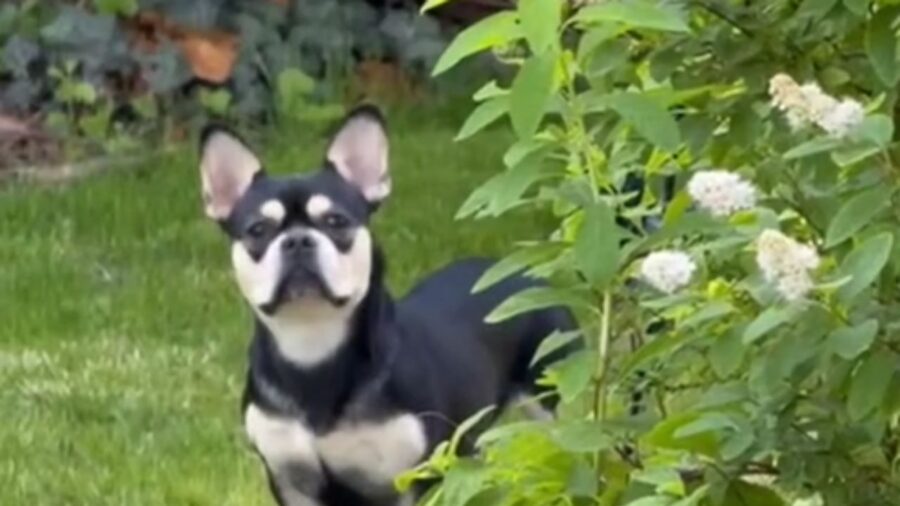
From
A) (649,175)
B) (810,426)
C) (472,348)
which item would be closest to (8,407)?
(472,348)

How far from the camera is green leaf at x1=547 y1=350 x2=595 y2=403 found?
2.81 m

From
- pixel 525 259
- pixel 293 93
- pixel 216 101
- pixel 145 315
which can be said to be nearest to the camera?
pixel 525 259

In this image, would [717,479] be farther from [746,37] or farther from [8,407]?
[8,407]

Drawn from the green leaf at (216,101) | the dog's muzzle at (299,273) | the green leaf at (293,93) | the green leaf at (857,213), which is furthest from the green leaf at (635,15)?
the green leaf at (293,93)

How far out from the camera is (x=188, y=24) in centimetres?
1084

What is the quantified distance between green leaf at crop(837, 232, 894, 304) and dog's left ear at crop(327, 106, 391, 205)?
116 inches

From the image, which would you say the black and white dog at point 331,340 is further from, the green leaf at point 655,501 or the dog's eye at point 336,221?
the green leaf at point 655,501

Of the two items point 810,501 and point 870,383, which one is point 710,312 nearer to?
point 870,383

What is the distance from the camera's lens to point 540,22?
2564 mm

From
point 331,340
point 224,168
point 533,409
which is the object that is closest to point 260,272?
point 331,340

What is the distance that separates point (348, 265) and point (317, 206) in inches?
5.3

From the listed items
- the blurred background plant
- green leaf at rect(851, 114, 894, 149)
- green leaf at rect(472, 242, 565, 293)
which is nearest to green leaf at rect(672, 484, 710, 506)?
green leaf at rect(472, 242, 565, 293)

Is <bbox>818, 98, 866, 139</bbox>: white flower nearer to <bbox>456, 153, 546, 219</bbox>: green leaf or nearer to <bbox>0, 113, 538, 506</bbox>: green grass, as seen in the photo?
<bbox>456, 153, 546, 219</bbox>: green leaf

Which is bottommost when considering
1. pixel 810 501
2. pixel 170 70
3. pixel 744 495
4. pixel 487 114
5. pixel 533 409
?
pixel 170 70
